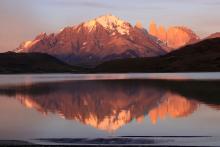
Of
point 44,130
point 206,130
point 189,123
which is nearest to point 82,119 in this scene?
point 44,130

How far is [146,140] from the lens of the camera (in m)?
25.1

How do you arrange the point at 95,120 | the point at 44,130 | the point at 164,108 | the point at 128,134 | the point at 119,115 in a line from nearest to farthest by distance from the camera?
the point at 128,134
the point at 44,130
the point at 95,120
the point at 119,115
the point at 164,108

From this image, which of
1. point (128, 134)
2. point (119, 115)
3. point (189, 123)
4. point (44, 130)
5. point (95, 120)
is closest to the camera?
point (128, 134)

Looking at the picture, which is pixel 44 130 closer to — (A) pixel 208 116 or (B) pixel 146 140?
(B) pixel 146 140

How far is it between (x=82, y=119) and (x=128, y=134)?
9.60 m

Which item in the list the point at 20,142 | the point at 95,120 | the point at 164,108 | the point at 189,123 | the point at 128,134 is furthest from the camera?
the point at 164,108

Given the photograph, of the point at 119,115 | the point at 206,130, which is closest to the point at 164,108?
the point at 119,115

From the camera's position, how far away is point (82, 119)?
3678 centimetres

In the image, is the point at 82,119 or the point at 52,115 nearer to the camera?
the point at 82,119

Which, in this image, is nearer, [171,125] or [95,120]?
[171,125]

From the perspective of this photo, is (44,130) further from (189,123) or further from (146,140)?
(189,123)

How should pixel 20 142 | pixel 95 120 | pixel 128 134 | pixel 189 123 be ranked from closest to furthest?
pixel 20 142 → pixel 128 134 → pixel 189 123 → pixel 95 120

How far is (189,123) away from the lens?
32.8 meters

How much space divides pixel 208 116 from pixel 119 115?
7.96 metres
